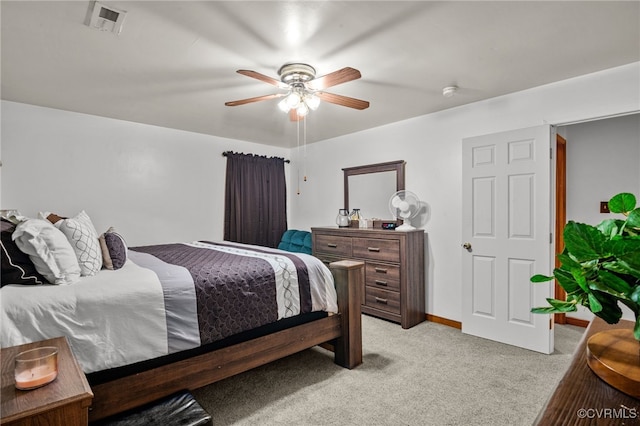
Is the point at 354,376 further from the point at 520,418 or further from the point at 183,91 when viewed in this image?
the point at 183,91

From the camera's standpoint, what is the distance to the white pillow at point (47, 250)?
164 cm

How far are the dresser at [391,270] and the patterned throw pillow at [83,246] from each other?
2.60m

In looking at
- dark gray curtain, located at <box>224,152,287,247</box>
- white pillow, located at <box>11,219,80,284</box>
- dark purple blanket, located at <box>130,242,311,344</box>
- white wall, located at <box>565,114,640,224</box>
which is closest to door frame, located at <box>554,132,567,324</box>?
white wall, located at <box>565,114,640,224</box>

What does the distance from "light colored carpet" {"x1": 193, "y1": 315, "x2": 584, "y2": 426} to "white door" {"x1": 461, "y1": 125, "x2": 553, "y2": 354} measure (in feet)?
0.77

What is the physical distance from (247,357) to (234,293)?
16.7 inches

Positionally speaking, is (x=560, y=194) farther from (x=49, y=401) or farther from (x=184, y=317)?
(x=49, y=401)

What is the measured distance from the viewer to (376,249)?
3678mm

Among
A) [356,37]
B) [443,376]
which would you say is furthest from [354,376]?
[356,37]

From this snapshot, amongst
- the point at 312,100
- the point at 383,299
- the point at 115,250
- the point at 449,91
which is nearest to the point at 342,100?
the point at 312,100

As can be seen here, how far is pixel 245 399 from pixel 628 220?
2225mm

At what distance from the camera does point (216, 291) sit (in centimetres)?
199

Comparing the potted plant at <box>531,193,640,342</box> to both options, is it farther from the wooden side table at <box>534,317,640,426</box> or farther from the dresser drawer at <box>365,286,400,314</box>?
the dresser drawer at <box>365,286,400,314</box>

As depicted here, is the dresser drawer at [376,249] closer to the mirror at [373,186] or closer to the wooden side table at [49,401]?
the mirror at [373,186]

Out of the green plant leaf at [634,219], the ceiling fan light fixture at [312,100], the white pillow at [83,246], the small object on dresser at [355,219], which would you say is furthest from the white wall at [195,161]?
the green plant leaf at [634,219]
